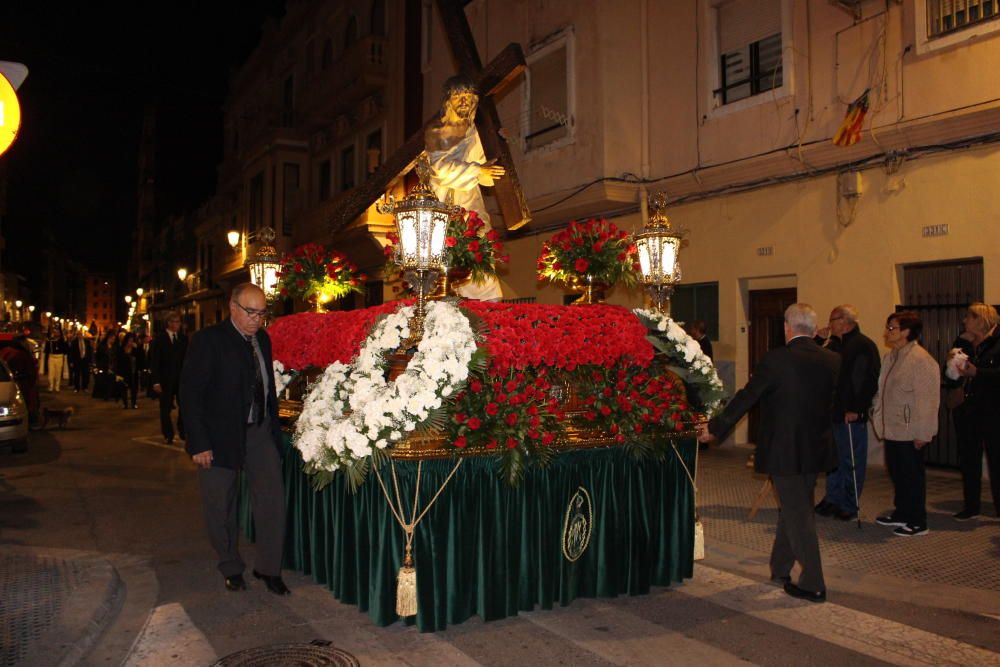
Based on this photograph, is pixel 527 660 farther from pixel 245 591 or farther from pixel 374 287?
pixel 374 287

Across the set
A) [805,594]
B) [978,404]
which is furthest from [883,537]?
[805,594]

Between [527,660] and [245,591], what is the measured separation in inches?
87.9

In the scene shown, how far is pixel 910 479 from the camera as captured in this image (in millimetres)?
6910

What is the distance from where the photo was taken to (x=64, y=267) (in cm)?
10744

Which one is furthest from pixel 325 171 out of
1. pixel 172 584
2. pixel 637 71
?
pixel 172 584

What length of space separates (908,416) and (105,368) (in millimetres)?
20709

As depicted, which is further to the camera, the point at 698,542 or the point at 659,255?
the point at 659,255

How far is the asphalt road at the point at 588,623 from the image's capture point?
4.26 metres

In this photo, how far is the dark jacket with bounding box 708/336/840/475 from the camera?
5.05m

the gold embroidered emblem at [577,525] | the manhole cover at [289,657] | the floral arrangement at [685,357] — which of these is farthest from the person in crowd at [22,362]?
the floral arrangement at [685,357]

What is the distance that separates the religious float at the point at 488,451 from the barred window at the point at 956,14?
6725 mm

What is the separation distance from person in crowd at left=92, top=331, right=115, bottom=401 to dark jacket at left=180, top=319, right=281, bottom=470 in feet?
58.3

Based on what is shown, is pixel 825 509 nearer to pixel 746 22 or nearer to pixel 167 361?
pixel 746 22

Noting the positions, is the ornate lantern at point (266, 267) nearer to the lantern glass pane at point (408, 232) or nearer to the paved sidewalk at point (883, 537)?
the lantern glass pane at point (408, 232)
